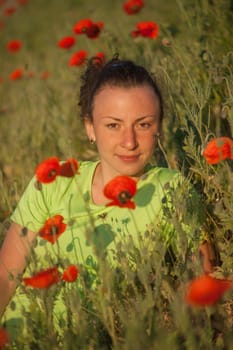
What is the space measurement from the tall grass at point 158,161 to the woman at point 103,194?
123 mm

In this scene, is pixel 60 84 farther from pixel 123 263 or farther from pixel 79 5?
A: pixel 79 5

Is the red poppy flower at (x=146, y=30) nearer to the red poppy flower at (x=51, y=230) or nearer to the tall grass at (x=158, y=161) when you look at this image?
the tall grass at (x=158, y=161)

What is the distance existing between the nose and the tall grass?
0.69ft

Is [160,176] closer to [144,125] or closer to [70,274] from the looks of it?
[144,125]

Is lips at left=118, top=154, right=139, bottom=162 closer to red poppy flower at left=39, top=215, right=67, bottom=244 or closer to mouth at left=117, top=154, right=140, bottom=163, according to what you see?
mouth at left=117, top=154, right=140, bottom=163

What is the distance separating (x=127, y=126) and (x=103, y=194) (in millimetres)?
275

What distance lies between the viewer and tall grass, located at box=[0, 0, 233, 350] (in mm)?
1676

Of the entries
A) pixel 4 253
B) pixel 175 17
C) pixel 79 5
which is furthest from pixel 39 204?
pixel 79 5

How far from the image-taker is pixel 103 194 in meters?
2.27

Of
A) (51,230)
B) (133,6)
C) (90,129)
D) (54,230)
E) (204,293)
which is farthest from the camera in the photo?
(133,6)

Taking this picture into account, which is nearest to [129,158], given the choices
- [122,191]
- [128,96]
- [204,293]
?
[128,96]

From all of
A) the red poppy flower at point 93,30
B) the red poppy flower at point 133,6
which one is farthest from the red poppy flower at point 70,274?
the red poppy flower at point 133,6

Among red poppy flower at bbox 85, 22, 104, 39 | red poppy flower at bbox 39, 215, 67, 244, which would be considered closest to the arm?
red poppy flower at bbox 39, 215, 67, 244

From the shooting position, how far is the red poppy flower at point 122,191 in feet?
5.82
